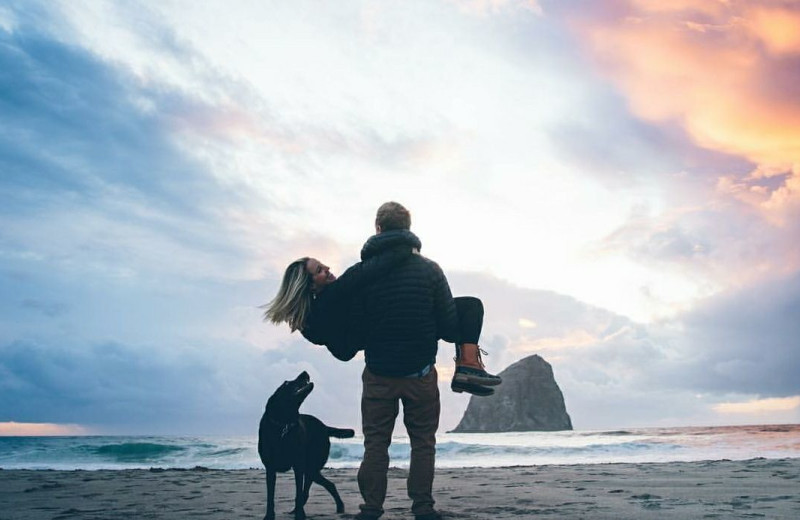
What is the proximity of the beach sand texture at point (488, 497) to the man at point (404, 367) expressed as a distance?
2.07ft

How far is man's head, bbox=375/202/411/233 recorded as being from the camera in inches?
182

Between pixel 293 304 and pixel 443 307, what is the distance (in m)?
1.13

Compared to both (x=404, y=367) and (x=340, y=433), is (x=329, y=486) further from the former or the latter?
(x=404, y=367)

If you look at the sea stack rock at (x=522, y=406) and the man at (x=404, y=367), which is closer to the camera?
the man at (x=404, y=367)

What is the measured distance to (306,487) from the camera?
5.04 m

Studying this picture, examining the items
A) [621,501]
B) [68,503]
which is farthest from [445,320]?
[68,503]

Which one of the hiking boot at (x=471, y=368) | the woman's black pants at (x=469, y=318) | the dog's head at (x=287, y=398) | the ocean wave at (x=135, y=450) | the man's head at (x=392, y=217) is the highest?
the man's head at (x=392, y=217)

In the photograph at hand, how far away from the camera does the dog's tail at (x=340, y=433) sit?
17.9ft

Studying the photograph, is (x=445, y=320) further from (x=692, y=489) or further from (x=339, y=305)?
(x=692, y=489)

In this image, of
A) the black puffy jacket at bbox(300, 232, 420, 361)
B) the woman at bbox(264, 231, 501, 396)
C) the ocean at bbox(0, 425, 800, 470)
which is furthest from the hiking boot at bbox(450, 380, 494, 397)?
the ocean at bbox(0, 425, 800, 470)

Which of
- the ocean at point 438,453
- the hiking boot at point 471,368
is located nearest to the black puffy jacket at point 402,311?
the hiking boot at point 471,368

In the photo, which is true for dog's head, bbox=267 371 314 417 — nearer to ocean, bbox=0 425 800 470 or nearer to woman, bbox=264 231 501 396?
woman, bbox=264 231 501 396

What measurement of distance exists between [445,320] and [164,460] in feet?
66.0

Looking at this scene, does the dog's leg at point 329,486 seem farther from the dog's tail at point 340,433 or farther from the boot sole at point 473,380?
the boot sole at point 473,380
